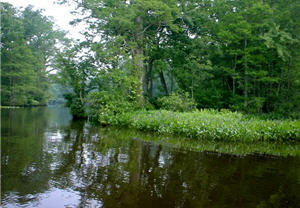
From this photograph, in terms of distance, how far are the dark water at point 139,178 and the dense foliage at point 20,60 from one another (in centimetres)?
2566

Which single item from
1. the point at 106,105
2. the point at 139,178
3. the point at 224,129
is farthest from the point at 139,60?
the point at 139,178

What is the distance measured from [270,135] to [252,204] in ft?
21.0

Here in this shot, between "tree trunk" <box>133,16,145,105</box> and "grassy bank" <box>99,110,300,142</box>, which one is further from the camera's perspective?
"tree trunk" <box>133,16,145,105</box>

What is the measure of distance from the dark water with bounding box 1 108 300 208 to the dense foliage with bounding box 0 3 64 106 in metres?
25.7

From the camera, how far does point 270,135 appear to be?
30.5 feet

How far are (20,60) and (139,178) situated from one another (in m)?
30.4

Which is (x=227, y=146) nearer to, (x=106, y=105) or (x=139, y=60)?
(x=106, y=105)

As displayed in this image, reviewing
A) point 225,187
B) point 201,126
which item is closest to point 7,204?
point 225,187

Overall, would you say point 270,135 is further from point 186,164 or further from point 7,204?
point 7,204

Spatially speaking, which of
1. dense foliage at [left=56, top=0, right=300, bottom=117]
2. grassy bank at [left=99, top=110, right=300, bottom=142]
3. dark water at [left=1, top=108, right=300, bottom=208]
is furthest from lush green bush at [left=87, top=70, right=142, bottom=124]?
dark water at [left=1, top=108, right=300, bottom=208]

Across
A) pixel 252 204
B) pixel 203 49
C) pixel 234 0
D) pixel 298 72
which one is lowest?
pixel 252 204

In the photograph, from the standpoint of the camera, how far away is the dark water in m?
3.54

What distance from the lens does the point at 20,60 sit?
3008 cm

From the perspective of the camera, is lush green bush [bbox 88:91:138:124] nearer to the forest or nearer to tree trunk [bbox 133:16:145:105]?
the forest
